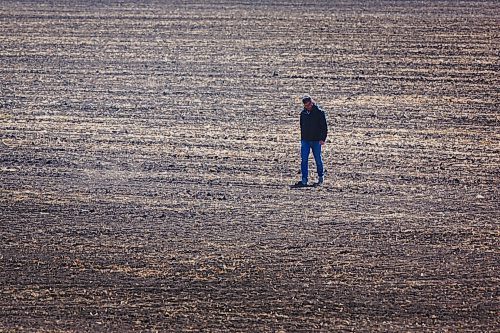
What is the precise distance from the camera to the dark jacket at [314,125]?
15.6 meters

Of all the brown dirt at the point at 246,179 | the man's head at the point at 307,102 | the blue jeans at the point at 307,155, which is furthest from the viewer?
the blue jeans at the point at 307,155

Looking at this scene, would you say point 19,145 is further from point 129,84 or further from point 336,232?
point 336,232

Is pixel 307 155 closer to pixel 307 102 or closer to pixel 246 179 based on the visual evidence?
pixel 307 102

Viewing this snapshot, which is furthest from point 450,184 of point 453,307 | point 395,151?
point 453,307

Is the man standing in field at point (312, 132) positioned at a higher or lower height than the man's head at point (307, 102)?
lower

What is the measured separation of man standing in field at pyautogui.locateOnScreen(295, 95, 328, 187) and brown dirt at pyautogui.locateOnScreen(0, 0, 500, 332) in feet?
1.38

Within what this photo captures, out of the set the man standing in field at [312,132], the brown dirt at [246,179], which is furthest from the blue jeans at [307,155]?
the brown dirt at [246,179]

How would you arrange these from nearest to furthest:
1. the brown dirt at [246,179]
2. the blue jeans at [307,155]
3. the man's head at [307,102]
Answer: the brown dirt at [246,179]
the man's head at [307,102]
the blue jeans at [307,155]

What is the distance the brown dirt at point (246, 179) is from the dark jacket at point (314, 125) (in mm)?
912

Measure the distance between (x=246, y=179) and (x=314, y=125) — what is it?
1.60 metres

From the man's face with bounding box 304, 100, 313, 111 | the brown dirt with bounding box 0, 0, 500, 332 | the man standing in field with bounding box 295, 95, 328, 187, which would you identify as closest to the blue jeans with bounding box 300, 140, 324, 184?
the man standing in field with bounding box 295, 95, 328, 187

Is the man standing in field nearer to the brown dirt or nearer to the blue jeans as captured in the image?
the blue jeans

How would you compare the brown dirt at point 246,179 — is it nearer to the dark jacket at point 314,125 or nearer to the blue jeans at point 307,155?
the blue jeans at point 307,155

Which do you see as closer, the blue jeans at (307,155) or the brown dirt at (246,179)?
the brown dirt at (246,179)
